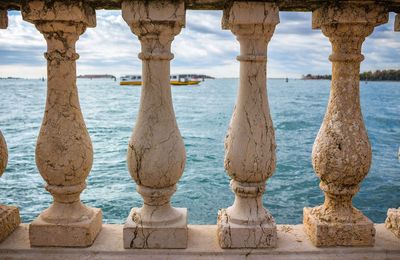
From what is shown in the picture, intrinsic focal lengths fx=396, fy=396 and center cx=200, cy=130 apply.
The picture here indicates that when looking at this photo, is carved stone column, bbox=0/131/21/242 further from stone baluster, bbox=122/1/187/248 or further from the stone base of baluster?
the stone base of baluster

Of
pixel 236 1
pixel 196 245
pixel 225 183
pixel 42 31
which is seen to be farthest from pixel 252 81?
pixel 225 183

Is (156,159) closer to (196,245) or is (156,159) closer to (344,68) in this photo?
(196,245)

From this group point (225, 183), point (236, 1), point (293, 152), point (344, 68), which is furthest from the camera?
point (293, 152)

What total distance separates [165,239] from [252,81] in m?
1.23

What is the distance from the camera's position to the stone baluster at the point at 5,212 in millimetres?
2785

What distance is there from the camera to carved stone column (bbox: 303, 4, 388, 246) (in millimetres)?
2582

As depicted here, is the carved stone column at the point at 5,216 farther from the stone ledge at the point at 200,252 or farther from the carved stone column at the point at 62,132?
the carved stone column at the point at 62,132

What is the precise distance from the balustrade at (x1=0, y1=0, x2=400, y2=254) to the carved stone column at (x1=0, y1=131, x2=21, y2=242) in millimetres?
25

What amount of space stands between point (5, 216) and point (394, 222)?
2.91m

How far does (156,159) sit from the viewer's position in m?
2.59

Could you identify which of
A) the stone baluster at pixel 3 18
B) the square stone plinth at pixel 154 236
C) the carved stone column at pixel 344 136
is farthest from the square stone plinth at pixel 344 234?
the stone baluster at pixel 3 18

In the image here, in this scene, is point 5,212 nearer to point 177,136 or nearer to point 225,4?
point 177,136

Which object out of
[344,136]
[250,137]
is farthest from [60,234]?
[344,136]

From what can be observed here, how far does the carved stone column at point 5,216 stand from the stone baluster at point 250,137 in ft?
5.14
